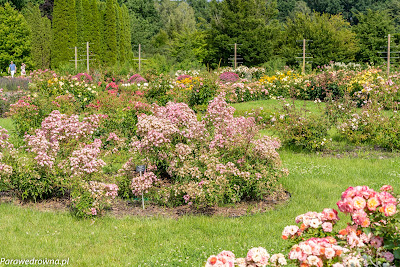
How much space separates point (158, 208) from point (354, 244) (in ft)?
10.2

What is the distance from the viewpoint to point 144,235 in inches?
168

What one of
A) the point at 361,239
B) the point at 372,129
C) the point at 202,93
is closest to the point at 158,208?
the point at 361,239

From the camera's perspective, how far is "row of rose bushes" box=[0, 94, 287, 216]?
4.94m

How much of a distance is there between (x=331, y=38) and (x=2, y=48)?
73.6ft

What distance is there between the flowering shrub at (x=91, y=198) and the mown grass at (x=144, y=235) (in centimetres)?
11

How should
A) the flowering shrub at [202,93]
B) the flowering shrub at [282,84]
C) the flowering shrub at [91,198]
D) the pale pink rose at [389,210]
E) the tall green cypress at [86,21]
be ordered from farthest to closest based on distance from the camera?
1. the tall green cypress at [86,21]
2. the flowering shrub at [282,84]
3. the flowering shrub at [202,93]
4. the flowering shrub at [91,198]
5. the pale pink rose at [389,210]

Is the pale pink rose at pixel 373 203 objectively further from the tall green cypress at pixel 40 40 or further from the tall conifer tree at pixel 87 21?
the tall green cypress at pixel 40 40

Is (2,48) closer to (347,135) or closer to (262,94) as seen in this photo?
(262,94)

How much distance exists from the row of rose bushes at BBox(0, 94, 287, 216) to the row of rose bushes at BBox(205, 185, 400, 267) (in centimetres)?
243

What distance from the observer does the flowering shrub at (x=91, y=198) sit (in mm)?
4695

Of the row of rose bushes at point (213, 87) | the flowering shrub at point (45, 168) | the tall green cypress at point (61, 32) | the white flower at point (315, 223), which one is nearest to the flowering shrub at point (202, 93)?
the row of rose bushes at point (213, 87)

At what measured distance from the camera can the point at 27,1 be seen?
117 feet

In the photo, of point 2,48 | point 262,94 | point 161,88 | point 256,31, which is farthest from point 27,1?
point 161,88

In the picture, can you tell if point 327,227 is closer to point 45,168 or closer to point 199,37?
point 45,168
